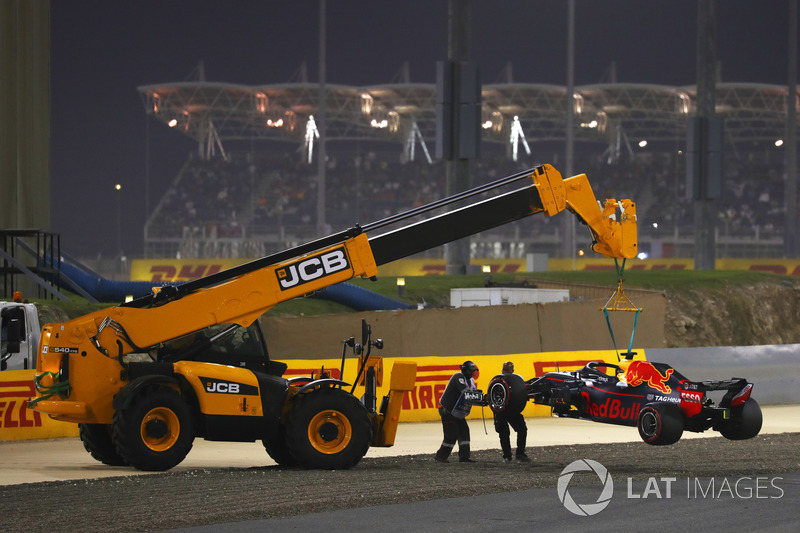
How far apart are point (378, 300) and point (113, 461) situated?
663 inches

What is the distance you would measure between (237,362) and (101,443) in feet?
7.23

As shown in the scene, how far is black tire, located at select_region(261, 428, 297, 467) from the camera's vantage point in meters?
15.1

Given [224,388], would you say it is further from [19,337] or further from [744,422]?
[744,422]

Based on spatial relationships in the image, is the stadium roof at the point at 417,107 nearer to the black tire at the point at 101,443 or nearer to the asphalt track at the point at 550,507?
the black tire at the point at 101,443

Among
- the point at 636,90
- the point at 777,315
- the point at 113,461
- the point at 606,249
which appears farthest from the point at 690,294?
the point at 636,90

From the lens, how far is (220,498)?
12.1 m

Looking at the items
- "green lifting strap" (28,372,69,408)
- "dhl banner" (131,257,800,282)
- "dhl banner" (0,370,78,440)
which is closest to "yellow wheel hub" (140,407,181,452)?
"green lifting strap" (28,372,69,408)

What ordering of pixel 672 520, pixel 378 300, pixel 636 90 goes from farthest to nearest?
pixel 636 90
pixel 378 300
pixel 672 520

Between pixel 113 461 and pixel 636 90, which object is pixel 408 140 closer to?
pixel 636 90

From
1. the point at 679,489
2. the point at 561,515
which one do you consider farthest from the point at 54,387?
the point at 679,489

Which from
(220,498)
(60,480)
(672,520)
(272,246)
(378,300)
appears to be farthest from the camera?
(272,246)

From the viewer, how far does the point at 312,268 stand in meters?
14.7

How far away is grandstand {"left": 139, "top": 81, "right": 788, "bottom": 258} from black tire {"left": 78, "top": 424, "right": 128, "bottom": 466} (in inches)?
2490

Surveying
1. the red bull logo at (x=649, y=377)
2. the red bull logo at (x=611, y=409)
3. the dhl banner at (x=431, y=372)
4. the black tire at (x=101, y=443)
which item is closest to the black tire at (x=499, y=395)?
the red bull logo at (x=611, y=409)
